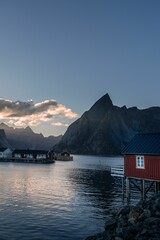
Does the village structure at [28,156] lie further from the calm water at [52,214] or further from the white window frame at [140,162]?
the white window frame at [140,162]

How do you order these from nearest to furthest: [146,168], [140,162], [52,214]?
[52,214], [146,168], [140,162]

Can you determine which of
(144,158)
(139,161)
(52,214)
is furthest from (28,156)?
(52,214)

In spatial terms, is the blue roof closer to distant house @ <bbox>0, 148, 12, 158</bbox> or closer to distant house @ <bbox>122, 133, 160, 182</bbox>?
distant house @ <bbox>122, 133, 160, 182</bbox>

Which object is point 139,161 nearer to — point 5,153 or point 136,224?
point 136,224

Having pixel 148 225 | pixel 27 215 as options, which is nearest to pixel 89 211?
pixel 27 215

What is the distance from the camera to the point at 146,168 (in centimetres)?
3606

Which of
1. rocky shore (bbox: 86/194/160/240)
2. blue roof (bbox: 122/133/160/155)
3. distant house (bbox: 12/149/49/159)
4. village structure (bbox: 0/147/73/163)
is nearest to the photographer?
rocky shore (bbox: 86/194/160/240)

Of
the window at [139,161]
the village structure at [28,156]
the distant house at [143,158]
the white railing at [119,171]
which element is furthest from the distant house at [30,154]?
the window at [139,161]

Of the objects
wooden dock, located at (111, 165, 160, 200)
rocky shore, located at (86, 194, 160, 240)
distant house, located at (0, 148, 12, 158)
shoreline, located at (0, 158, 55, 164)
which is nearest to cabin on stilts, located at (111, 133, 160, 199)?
wooden dock, located at (111, 165, 160, 200)

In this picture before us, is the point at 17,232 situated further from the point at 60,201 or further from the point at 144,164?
the point at 144,164

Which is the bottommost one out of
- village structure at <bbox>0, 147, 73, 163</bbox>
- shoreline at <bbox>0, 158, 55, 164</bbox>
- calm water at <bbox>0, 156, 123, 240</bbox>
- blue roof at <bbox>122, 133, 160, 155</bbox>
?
calm water at <bbox>0, 156, 123, 240</bbox>

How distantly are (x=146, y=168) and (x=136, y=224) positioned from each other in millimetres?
16778

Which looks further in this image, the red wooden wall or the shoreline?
the shoreline

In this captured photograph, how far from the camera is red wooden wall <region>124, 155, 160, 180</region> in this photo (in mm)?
34531
